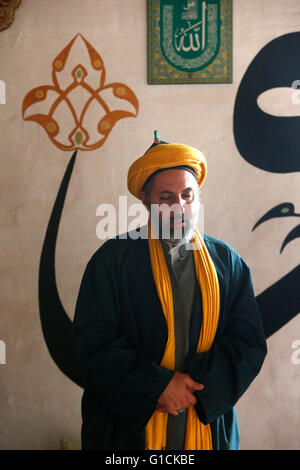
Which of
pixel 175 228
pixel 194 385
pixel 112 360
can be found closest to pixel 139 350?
pixel 112 360

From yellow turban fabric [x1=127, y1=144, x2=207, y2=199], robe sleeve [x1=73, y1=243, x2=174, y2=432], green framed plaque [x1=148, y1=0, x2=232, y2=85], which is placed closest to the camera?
robe sleeve [x1=73, y1=243, x2=174, y2=432]

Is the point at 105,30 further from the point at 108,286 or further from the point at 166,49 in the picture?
the point at 108,286

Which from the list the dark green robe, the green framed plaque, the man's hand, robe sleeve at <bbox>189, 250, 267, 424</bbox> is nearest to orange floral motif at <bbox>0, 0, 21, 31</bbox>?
the green framed plaque

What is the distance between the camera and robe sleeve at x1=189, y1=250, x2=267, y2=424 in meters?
1.34

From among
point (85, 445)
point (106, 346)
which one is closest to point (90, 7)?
point (106, 346)

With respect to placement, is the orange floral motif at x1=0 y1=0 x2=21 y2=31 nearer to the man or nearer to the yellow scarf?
the man

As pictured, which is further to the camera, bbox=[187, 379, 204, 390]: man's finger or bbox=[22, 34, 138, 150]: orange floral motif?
bbox=[22, 34, 138, 150]: orange floral motif

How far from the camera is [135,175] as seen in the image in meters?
1.49

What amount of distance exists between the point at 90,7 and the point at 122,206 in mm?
1132

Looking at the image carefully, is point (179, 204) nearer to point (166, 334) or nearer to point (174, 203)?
point (174, 203)

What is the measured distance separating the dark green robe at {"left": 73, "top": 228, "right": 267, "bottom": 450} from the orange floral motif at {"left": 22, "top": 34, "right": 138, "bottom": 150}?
3.41ft

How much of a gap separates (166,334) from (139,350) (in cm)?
11

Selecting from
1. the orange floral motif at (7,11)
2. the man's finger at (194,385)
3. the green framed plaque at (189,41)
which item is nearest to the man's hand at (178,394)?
the man's finger at (194,385)

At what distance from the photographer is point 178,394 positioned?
1.33 metres
